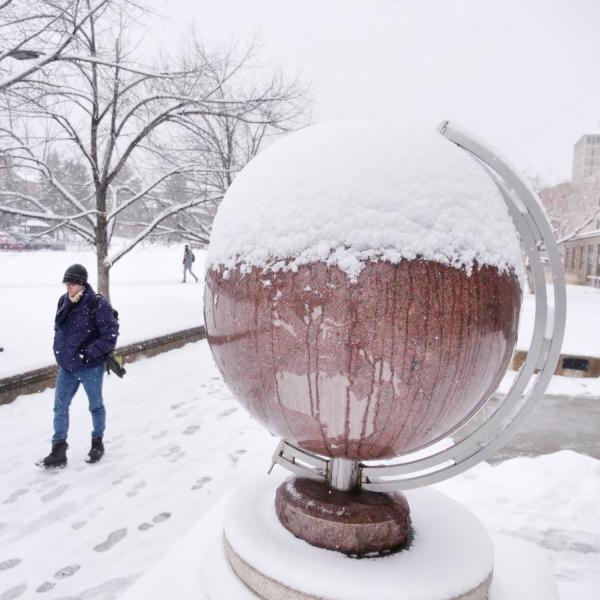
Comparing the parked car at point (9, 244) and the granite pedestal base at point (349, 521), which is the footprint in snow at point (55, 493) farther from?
the parked car at point (9, 244)

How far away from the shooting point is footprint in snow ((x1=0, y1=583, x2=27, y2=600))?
116 inches

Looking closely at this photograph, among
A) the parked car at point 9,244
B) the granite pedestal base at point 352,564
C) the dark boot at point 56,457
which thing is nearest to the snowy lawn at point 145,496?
the dark boot at point 56,457

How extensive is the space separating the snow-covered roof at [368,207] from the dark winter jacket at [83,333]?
3014 mm

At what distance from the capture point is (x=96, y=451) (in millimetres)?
4785

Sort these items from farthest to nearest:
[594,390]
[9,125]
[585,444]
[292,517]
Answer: [9,125] < [594,390] < [585,444] < [292,517]

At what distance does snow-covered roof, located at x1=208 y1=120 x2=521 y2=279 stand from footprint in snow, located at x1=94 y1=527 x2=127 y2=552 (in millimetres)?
2526

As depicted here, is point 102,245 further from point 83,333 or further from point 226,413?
point 83,333

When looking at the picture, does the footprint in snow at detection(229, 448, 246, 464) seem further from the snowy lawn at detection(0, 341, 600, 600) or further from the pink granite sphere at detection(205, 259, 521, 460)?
the pink granite sphere at detection(205, 259, 521, 460)

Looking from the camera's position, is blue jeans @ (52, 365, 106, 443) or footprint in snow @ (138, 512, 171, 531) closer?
footprint in snow @ (138, 512, 171, 531)

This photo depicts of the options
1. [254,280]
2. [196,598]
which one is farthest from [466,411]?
[196,598]

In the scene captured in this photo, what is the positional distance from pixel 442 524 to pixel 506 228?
4.49ft

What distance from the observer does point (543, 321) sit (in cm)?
221

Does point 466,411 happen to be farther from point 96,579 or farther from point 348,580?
point 96,579

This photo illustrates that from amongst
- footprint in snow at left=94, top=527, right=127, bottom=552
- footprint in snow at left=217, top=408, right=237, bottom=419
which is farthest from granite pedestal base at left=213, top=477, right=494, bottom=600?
footprint in snow at left=217, top=408, right=237, bottom=419
